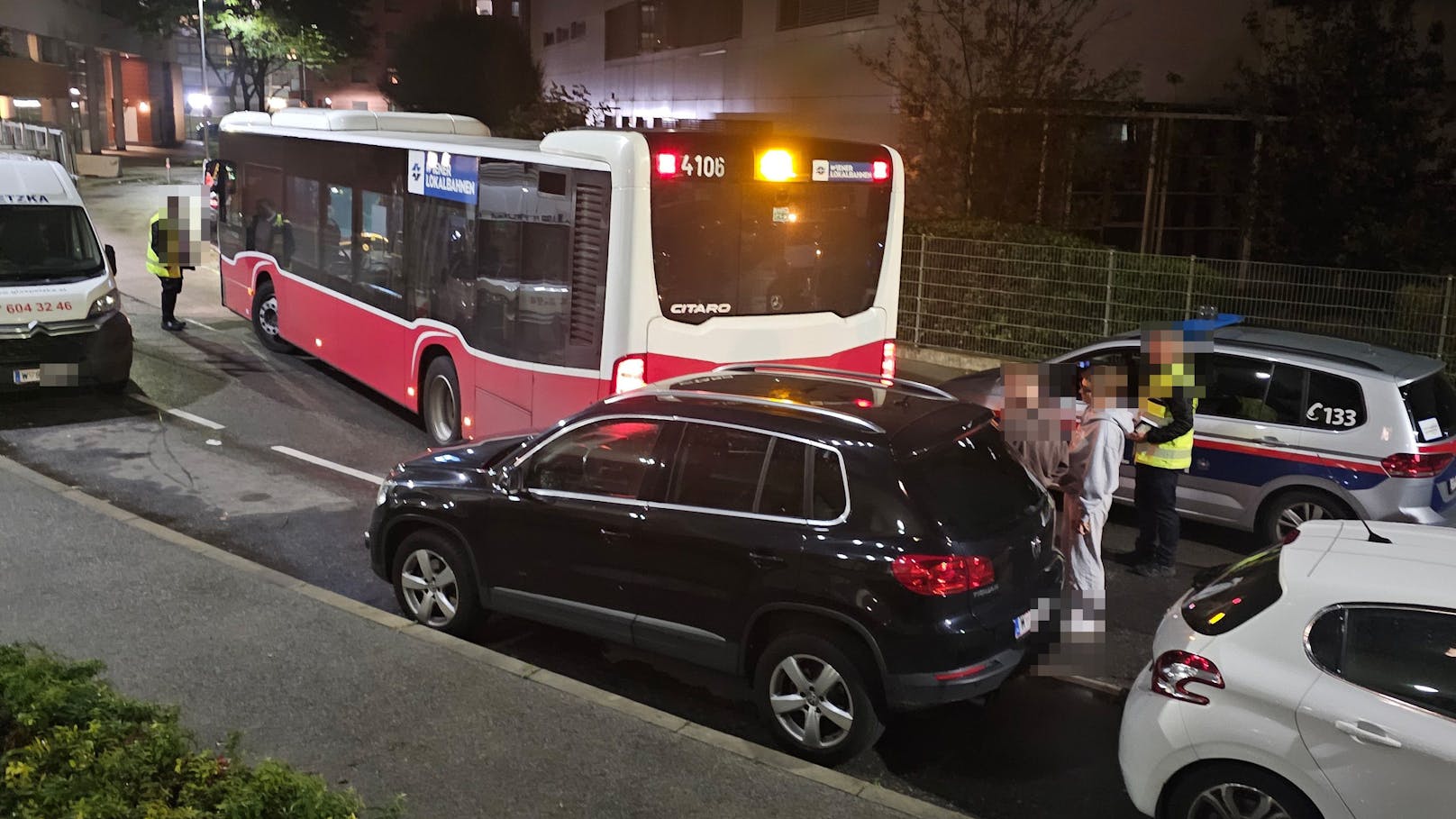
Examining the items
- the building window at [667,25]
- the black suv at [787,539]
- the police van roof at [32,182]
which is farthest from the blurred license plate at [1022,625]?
the building window at [667,25]

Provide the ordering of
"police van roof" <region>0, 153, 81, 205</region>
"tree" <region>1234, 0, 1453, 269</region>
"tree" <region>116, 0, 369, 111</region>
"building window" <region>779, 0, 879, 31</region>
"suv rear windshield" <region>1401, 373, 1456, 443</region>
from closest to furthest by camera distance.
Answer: "suv rear windshield" <region>1401, 373, 1456, 443</region> → "police van roof" <region>0, 153, 81, 205</region> → "tree" <region>1234, 0, 1453, 269</region> → "building window" <region>779, 0, 879, 31</region> → "tree" <region>116, 0, 369, 111</region>

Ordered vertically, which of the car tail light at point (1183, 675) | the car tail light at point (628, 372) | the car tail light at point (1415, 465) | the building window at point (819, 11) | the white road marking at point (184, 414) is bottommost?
the white road marking at point (184, 414)

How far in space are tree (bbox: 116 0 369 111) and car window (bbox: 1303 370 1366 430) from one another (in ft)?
151

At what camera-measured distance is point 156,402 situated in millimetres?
12898

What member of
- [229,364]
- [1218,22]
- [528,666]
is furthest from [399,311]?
[1218,22]

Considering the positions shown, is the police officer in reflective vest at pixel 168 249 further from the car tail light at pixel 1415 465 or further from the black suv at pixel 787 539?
the car tail light at pixel 1415 465

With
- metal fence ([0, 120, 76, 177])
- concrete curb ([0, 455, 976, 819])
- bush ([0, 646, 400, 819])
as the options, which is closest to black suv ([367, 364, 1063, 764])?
concrete curb ([0, 455, 976, 819])

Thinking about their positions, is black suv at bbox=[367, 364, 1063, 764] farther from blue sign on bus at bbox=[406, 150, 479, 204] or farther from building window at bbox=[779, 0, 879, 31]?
building window at bbox=[779, 0, 879, 31]

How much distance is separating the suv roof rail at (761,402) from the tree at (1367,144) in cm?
1254

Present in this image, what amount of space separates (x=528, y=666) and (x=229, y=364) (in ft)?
33.9

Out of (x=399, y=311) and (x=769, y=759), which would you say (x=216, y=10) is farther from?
(x=769, y=759)

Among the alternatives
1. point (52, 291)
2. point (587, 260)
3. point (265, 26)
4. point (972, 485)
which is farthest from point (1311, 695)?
point (265, 26)

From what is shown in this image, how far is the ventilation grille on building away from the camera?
8664 millimetres

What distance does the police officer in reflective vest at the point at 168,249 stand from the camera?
16.4 m
